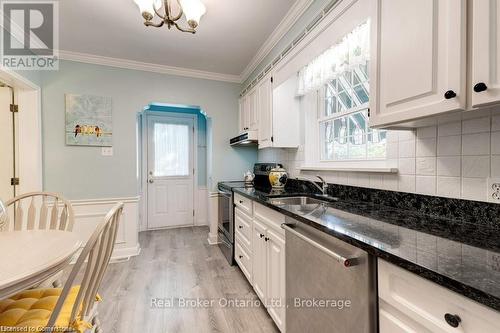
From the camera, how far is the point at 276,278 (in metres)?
1.59

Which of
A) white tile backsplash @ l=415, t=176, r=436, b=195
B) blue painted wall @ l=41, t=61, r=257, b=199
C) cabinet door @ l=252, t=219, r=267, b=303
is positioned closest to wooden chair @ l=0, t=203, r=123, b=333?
cabinet door @ l=252, t=219, r=267, b=303

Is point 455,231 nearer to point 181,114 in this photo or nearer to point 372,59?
point 372,59

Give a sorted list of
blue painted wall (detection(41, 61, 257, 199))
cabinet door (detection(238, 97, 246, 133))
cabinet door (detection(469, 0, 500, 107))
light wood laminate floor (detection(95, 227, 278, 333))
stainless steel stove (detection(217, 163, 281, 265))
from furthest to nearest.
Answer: cabinet door (detection(238, 97, 246, 133)) < blue painted wall (detection(41, 61, 257, 199)) < stainless steel stove (detection(217, 163, 281, 265)) < light wood laminate floor (detection(95, 227, 278, 333)) < cabinet door (detection(469, 0, 500, 107))

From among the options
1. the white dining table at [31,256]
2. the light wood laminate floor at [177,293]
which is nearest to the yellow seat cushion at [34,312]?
the white dining table at [31,256]

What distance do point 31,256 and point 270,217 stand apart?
1.29 m

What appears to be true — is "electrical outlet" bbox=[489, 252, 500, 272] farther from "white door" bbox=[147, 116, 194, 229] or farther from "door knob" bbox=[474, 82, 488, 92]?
"white door" bbox=[147, 116, 194, 229]

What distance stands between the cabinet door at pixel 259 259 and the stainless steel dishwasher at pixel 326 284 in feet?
1.25

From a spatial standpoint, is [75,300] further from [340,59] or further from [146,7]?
[340,59]

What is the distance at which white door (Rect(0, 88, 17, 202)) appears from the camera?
249 centimetres

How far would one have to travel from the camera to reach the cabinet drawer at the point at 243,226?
2.12 m

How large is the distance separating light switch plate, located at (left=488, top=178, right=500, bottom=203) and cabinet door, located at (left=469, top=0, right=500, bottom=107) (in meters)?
0.43

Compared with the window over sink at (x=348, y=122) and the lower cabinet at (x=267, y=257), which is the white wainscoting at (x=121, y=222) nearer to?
the lower cabinet at (x=267, y=257)

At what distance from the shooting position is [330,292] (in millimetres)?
1028

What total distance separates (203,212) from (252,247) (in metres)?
2.68
